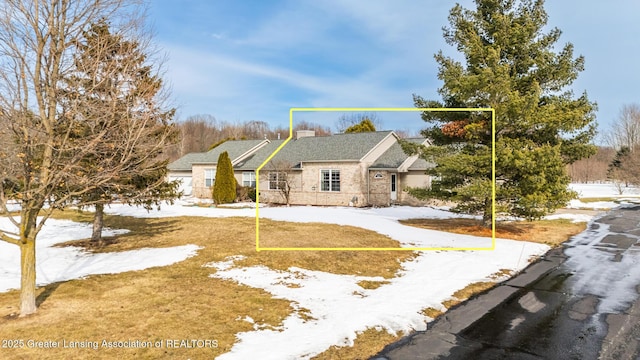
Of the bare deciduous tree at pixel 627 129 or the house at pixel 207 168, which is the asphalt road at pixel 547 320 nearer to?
the house at pixel 207 168

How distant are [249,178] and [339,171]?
8.45 m

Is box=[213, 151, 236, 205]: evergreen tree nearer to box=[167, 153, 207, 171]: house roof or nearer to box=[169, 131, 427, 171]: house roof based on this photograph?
box=[169, 131, 427, 171]: house roof

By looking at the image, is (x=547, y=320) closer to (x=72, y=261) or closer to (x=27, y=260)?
(x=27, y=260)

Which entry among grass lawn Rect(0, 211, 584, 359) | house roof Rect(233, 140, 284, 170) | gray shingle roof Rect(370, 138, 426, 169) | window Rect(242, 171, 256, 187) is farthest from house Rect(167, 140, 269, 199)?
grass lawn Rect(0, 211, 584, 359)

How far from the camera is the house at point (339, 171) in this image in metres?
25.4

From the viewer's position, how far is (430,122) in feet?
54.7

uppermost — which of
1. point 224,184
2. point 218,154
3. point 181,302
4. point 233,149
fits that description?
point 233,149

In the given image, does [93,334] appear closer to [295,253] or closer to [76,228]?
[295,253]

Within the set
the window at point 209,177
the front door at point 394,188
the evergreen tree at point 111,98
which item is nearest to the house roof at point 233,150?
the window at point 209,177

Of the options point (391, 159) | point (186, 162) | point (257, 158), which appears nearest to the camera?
point (391, 159)

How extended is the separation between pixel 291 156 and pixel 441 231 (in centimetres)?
1614

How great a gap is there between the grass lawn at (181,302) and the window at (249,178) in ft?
54.8

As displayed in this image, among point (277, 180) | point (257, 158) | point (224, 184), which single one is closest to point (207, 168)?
point (257, 158)

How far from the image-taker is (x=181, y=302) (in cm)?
719
